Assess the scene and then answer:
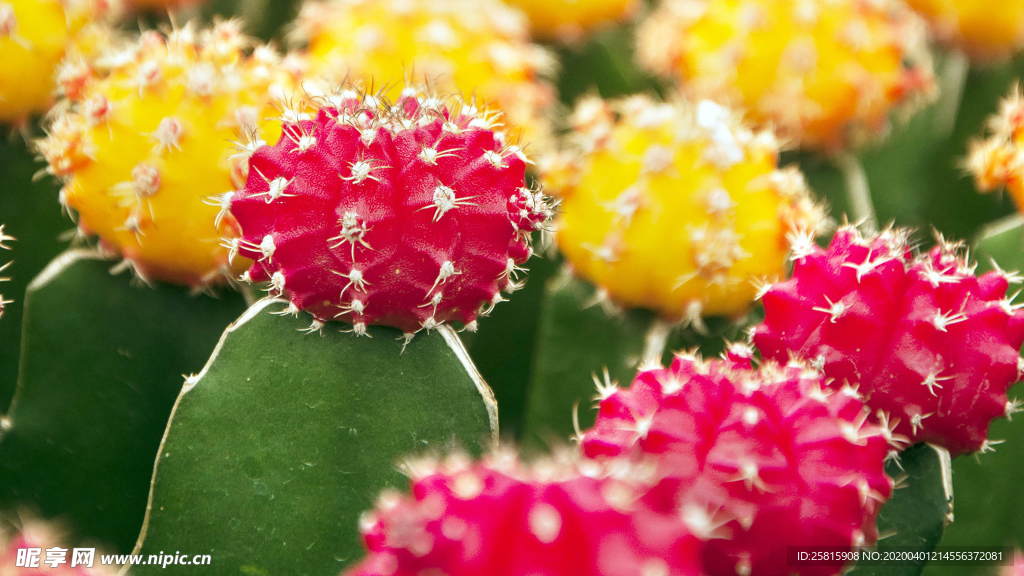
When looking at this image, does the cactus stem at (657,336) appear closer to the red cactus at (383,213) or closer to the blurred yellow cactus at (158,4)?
the red cactus at (383,213)

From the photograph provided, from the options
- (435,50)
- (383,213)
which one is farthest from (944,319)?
(435,50)

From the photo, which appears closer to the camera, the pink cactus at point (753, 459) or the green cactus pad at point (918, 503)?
the pink cactus at point (753, 459)

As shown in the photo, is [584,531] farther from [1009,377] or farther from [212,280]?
[212,280]

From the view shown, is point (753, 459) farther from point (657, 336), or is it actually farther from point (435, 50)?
point (435, 50)

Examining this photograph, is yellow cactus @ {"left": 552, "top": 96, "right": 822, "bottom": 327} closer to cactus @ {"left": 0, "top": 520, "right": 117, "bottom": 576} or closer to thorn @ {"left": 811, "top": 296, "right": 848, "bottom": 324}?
thorn @ {"left": 811, "top": 296, "right": 848, "bottom": 324}

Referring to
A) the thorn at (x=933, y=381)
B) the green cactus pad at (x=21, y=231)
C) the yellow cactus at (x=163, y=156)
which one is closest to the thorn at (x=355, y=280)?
the yellow cactus at (x=163, y=156)

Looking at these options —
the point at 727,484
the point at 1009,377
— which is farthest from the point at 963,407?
the point at 727,484

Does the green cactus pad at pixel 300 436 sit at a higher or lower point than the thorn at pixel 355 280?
lower
